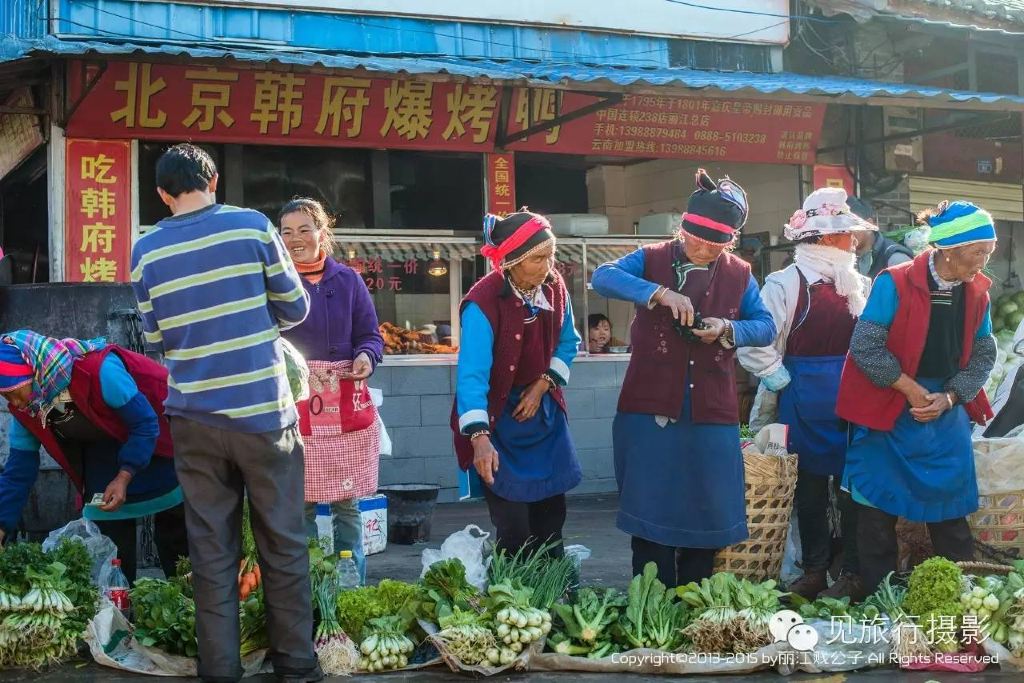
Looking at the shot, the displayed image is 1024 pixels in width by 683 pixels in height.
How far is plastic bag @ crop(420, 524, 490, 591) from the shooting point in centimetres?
510

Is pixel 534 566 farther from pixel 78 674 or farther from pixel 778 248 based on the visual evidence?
pixel 778 248

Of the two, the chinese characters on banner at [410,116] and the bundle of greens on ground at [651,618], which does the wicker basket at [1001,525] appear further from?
the chinese characters on banner at [410,116]

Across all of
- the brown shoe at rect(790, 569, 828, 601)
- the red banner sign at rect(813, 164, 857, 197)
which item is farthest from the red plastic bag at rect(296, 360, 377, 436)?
the red banner sign at rect(813, 164, 857, 197)

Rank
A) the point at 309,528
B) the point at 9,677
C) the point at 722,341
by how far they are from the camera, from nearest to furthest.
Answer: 1. the point at 9,677
2. the point at 722,341
3. the point at 309,528

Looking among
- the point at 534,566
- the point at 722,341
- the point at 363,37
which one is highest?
the point at 363,37

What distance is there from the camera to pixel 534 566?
16.4 ft

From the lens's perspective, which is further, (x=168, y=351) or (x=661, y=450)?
(x=661, y=450)

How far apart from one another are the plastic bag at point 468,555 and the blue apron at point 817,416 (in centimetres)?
171

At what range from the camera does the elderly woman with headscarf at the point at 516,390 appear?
5000 mm

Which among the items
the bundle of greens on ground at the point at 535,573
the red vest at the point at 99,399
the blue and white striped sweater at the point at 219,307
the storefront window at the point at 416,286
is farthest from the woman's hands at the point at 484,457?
the storefront window at the point at 416,286

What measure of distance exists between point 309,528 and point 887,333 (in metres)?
2.71

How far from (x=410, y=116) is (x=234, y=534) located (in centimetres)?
588

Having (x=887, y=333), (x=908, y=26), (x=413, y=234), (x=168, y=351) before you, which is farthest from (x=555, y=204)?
(x=168, y=351)

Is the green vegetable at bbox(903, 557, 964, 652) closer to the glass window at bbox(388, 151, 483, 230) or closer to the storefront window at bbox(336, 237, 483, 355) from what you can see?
the storefront window at bbox(336, 237, 483, 355)
